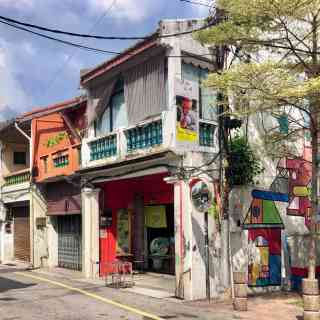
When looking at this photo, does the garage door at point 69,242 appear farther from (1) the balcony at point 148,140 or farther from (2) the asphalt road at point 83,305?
(1) the balcony at point 148,140

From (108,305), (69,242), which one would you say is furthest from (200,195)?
(69,242)

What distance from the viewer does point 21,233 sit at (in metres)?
25.4

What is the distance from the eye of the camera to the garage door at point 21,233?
80.4 ft

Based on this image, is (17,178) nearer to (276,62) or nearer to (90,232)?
(90,232)

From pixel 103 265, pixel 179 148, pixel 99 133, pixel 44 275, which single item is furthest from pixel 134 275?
pixel 179 148

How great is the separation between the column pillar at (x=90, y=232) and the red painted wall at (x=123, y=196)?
33cm

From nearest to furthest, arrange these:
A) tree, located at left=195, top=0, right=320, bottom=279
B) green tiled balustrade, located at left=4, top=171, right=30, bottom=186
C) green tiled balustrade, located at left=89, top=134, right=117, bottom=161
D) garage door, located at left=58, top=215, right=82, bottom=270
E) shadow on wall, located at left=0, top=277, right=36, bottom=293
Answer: tree, located at left=195, top=0, right=320, bottom=279 < shadow on wall, located at left=0, top=277, right=36, bottom=293 < green tiled balustrade, located at left=89, top=134, right=117, bottom=161 < garage door, located at left=58, top=215, right=82, bottom=270 < green tiled balustrade, located at left=4, top=171, right=30, bottom=186

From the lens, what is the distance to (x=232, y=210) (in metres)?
15.1

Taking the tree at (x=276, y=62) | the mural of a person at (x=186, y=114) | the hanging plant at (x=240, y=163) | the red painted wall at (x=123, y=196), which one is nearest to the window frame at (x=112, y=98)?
the red painted wall at (x=123, y=196)

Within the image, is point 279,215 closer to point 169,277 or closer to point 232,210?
point 232,210

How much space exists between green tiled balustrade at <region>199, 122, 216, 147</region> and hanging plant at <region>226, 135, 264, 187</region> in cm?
72

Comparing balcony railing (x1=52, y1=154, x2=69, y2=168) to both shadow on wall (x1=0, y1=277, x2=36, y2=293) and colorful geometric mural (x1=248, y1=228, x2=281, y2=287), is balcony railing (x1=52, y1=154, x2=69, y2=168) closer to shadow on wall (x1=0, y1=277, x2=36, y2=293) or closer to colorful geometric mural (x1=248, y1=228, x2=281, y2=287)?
shadow on wall (x1=0, y1=277, x2=36, y2=293)

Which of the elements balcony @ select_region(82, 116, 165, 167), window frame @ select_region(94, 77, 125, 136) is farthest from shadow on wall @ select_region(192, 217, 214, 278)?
window frame @ select_region(94, 77, 125, 136)

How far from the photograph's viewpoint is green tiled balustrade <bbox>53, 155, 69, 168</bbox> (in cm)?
1972
